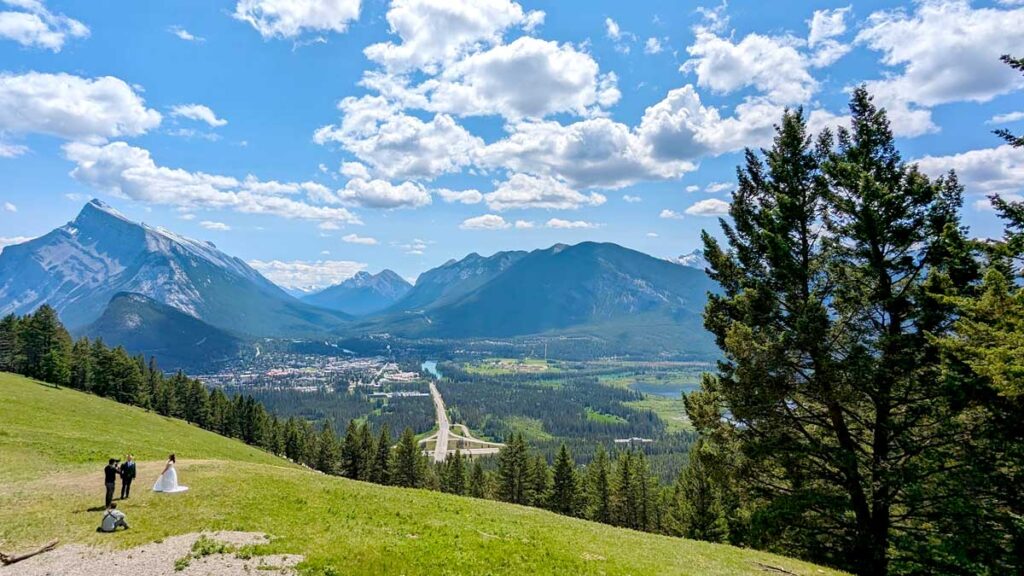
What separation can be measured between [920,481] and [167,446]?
61612 millimetres

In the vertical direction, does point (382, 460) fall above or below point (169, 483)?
below

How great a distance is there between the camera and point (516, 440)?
7500cm

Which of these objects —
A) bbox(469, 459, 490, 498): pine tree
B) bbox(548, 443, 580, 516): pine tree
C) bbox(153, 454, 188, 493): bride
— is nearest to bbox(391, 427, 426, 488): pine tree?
bbox(469, 459, 490, 498): pine tree

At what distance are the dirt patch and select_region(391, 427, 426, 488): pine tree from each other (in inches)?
2636

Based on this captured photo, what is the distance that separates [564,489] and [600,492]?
610 cm

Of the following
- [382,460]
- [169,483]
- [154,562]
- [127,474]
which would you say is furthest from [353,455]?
[154,562]

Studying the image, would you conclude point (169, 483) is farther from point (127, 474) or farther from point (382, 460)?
point (382, 460)

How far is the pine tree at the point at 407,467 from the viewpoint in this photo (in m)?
82.1

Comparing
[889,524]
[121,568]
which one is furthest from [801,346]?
[121,568]

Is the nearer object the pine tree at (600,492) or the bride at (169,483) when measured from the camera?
the bride at (169,483)

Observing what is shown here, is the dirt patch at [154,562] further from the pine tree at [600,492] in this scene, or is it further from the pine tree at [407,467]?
the pine tree at [407,467]

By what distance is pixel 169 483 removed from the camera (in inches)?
988

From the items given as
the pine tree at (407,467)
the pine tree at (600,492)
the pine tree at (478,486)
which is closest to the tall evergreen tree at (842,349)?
the pine tree at (600,492)

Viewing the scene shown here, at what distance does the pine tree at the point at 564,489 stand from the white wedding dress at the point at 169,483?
55.6 m
